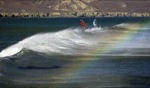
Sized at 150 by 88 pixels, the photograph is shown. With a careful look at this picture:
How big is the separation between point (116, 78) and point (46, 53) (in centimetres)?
1062

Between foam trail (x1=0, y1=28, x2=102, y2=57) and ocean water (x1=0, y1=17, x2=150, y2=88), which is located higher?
ocean water (x1=0, y1=17, x2=150, y2=88)

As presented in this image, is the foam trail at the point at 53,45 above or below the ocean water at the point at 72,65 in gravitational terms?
below

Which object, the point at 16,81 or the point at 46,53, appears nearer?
the point at 16,81

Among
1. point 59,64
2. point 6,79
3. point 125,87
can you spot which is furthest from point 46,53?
point 125,87

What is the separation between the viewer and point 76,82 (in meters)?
21.7

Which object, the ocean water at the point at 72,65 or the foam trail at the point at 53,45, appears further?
the foam trail at the point at 53,45

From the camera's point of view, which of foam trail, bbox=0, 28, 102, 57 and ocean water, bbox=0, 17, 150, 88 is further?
foam trail, bbox=0, 28, 102, 57

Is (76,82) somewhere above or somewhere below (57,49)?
above

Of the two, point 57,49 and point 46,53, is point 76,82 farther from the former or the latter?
point 57,49

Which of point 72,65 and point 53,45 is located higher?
point 72,65

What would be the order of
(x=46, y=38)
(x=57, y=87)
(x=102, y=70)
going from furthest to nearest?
(x=46, y=38) → (x=102, y=70) → (x=57, y=87)

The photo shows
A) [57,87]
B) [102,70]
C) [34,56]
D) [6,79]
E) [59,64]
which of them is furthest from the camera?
[34,56]

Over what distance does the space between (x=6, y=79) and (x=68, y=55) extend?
35.4 ft

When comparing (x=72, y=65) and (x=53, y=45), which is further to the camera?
(x=53, y=45)
